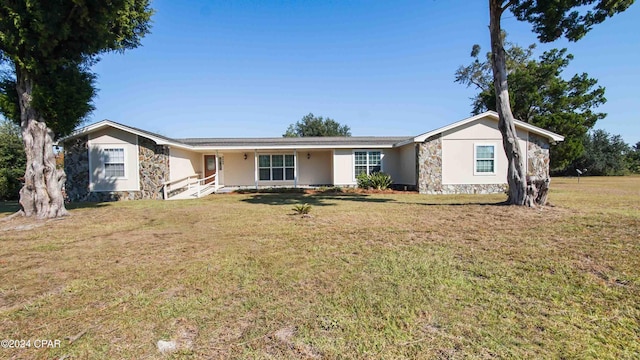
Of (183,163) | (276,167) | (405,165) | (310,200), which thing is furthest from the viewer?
(276,167)

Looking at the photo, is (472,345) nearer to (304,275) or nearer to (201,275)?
(304,275)

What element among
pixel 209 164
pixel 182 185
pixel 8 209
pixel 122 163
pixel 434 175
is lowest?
pixel 8 209

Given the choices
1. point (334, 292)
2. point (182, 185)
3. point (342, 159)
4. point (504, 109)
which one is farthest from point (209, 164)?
point (334, 292)

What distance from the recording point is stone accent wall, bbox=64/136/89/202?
14.1 metres

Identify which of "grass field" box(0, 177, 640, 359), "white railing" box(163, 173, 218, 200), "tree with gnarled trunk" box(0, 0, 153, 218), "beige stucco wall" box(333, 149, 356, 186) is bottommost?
"grass field" box(0, 177, 640, 359)

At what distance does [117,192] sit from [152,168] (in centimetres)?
200

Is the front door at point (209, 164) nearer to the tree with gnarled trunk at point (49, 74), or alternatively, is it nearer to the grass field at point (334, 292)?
the tree with gnarled trunk at point (49, 74)

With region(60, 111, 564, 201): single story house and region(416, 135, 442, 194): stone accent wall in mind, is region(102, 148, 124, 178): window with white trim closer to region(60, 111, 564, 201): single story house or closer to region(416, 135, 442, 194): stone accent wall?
region(60, 111, 564, 201): single story house

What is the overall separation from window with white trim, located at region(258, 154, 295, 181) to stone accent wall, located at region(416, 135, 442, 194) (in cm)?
828

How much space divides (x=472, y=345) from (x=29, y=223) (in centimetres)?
1103

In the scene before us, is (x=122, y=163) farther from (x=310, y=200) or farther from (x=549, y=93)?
(x=549, y=93)

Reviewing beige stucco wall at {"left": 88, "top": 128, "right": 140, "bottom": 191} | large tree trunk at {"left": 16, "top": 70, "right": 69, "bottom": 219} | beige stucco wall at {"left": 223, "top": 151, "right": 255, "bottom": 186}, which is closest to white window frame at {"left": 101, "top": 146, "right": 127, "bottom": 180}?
beige stucco wall at {"left": 88, "top": 128, "right": 140, "bottom": 191}

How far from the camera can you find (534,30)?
978cm

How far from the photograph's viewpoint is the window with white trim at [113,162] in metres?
14.2
